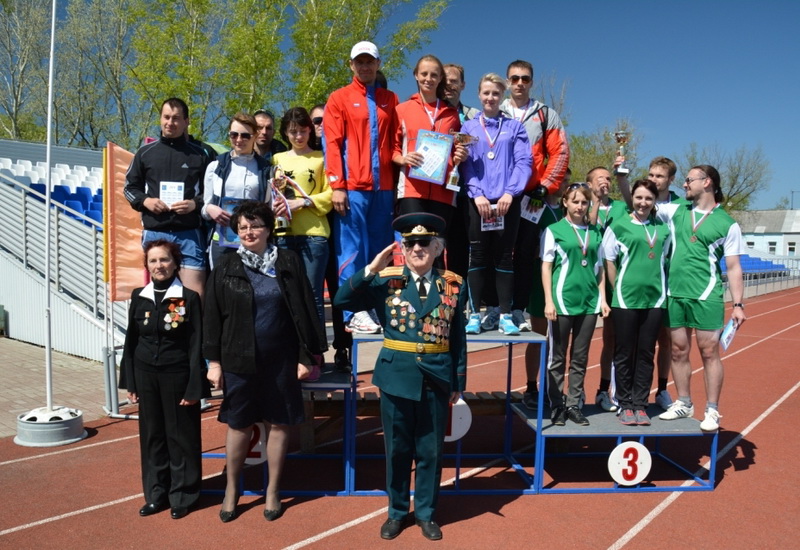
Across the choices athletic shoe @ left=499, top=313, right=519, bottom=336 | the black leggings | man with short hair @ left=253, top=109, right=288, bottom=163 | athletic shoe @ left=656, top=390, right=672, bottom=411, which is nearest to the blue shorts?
man with short hair @ left=253, top=109, right=288, bottom=163

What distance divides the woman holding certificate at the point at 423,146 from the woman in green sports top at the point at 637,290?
1.42 m

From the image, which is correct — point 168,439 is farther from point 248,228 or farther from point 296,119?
point 296,119

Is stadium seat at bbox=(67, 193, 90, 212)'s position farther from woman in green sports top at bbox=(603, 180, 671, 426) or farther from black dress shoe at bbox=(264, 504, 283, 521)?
woman in green sports top at bbox=(603, 180, 671, 426)

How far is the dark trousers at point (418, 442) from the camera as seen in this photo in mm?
4133

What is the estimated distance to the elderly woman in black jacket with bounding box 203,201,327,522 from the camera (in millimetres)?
4125

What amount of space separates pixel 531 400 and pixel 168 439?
2964mm

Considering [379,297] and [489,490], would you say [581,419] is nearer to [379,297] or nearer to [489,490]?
[489,490]

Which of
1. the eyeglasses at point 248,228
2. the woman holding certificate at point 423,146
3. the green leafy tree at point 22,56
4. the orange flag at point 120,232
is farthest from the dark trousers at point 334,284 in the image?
the green leafy tree at point 22,56

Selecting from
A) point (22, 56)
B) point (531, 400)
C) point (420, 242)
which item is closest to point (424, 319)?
point (420, 242)

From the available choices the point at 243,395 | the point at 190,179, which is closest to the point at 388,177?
the point at 190,179

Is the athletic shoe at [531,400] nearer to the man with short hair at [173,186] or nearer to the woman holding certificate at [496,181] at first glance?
the woman holding certificate at [496,181]

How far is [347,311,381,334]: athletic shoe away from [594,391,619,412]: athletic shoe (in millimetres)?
2199

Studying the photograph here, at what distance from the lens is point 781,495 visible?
5102 mm

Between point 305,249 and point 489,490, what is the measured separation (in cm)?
238
